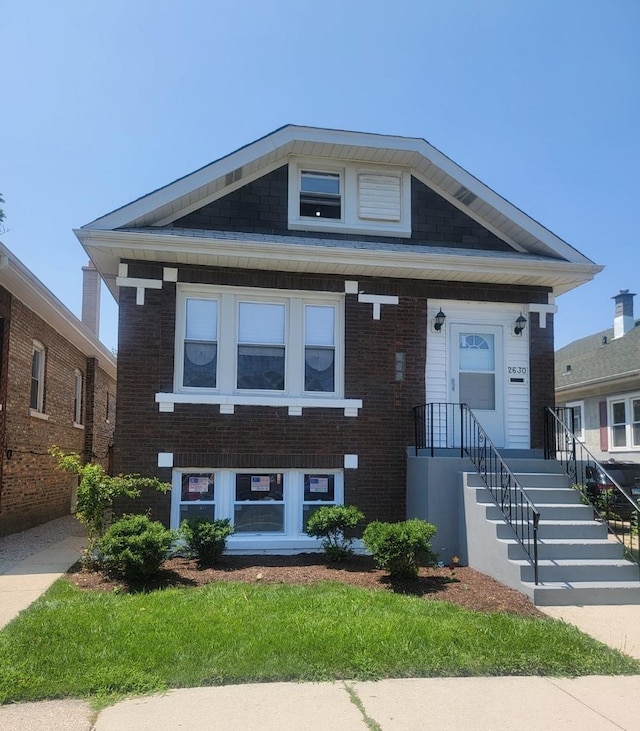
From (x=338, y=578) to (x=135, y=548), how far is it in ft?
7.97

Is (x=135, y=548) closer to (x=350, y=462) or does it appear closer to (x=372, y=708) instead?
(x=350, y=462)

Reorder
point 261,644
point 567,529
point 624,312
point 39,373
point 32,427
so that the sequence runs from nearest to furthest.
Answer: point 261,644, point 567,529, point 32,427, point 39,373, point 624,312

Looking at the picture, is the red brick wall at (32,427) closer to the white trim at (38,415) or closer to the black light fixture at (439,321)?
the white trim at (38,415)

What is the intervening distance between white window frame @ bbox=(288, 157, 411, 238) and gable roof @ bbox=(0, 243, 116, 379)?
440 cm

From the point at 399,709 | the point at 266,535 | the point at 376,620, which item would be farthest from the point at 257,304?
the point at 399,709

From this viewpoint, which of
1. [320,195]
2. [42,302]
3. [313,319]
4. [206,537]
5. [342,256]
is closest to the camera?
[206,537]

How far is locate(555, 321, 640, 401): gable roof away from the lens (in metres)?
19.1

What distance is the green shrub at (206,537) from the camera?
27.6 ft

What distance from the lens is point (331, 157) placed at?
420 inches

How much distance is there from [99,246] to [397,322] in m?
4.61

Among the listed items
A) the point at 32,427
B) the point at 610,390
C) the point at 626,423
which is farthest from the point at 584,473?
the point at 610,390

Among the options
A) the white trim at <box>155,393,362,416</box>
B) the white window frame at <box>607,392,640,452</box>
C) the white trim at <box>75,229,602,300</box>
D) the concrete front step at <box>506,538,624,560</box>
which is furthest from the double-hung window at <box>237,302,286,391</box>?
the white window frame at <box>607,392,640,452</box>

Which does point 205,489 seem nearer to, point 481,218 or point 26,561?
point 26,561

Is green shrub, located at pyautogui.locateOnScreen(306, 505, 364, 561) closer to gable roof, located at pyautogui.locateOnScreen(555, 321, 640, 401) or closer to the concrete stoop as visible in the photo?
the concrete stoop
